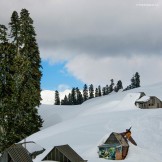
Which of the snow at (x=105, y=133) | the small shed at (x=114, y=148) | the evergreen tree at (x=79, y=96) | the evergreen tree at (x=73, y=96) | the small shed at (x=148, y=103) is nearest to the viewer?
the small shed at (x=114, y=148)

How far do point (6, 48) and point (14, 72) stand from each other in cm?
299

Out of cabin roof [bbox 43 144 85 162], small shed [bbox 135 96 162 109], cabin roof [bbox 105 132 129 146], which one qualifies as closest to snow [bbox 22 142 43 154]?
cabin roof [bbox 43 144 85 162]

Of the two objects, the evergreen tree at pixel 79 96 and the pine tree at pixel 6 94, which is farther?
the evergreen tree at pixel 79 96

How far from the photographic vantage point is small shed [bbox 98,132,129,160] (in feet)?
131

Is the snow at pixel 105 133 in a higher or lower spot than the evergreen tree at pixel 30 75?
lower

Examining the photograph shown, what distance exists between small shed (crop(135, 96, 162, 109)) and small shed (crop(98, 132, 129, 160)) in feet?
103

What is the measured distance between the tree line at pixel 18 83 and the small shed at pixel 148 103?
2534 cm

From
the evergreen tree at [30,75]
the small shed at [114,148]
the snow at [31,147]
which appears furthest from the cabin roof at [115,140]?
the evergreen tree at [30,75]

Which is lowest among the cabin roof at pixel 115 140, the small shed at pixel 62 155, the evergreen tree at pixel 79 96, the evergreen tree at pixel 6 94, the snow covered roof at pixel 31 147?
the small shed at pixel 62 155

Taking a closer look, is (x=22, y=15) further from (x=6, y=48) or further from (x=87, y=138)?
(x=87, y=138)

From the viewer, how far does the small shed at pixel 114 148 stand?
131 ft

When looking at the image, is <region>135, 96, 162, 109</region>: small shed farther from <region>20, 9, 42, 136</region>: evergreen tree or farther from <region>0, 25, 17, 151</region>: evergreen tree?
<region>0, 25, 17, 151</region>: evergreen tree

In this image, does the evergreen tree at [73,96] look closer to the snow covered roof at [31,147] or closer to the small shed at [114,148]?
the small shed at [114,148]

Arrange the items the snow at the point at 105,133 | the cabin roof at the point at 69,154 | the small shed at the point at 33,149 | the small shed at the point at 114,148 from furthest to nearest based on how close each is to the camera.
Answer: the snow at the point at 105,133 → the small shed at the point at 114,148 → the small shed at the point at 33,149 → the cabin roof at the point at 69,154
